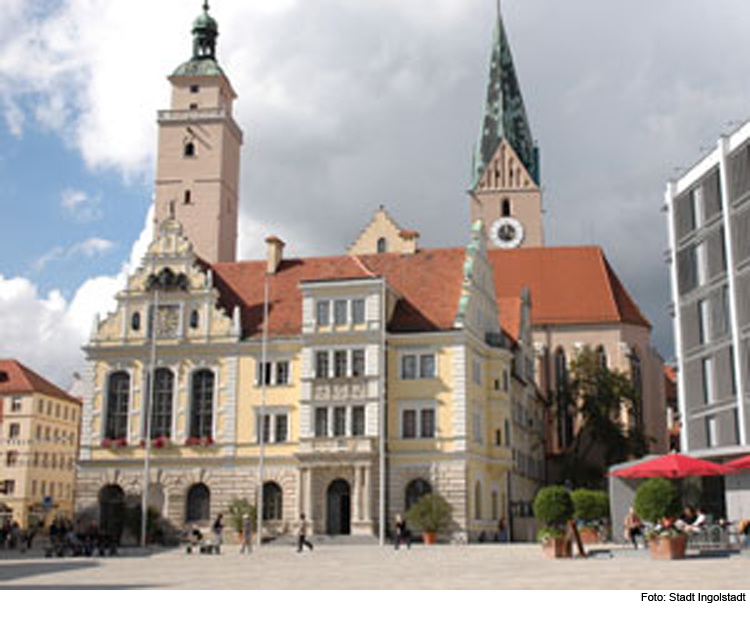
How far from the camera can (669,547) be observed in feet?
96.0

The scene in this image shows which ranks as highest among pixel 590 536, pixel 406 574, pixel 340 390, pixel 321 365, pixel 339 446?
pixel 321 365

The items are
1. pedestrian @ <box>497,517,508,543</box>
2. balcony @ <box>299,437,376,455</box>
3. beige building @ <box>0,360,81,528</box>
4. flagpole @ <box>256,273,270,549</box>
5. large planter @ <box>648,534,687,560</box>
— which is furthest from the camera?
beige building @ <box>0,360,81,528</box>

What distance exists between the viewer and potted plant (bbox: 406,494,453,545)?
49.6 metres

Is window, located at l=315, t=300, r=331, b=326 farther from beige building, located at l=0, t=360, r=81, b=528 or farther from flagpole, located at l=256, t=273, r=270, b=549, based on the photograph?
beige building, located at l=0, t=360, r=81, b=528

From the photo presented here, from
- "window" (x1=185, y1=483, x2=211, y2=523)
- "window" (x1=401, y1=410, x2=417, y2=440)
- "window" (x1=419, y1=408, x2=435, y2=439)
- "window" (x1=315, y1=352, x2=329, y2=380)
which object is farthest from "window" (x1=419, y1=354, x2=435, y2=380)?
"window" (x1=185, y1=483, x2=211, y2=523)

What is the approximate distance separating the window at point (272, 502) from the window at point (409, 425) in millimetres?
7459

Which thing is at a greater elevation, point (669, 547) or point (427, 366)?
point (427, 366)

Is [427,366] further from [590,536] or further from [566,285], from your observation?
[566,285]

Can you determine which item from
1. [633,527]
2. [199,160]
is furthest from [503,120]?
[633,527]

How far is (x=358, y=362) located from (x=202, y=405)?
31.7 feet

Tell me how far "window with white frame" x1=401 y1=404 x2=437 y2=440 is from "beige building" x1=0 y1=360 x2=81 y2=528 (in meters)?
43.3

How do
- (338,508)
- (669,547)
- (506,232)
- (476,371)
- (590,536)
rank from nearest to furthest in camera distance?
1. (669,547)
2. (590,536)
3. (338,508)
4. (476,371)
5. (506,232)

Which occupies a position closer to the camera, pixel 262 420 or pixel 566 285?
pixel 262 420

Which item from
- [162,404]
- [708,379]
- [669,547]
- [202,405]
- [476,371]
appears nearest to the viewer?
[669,547]
